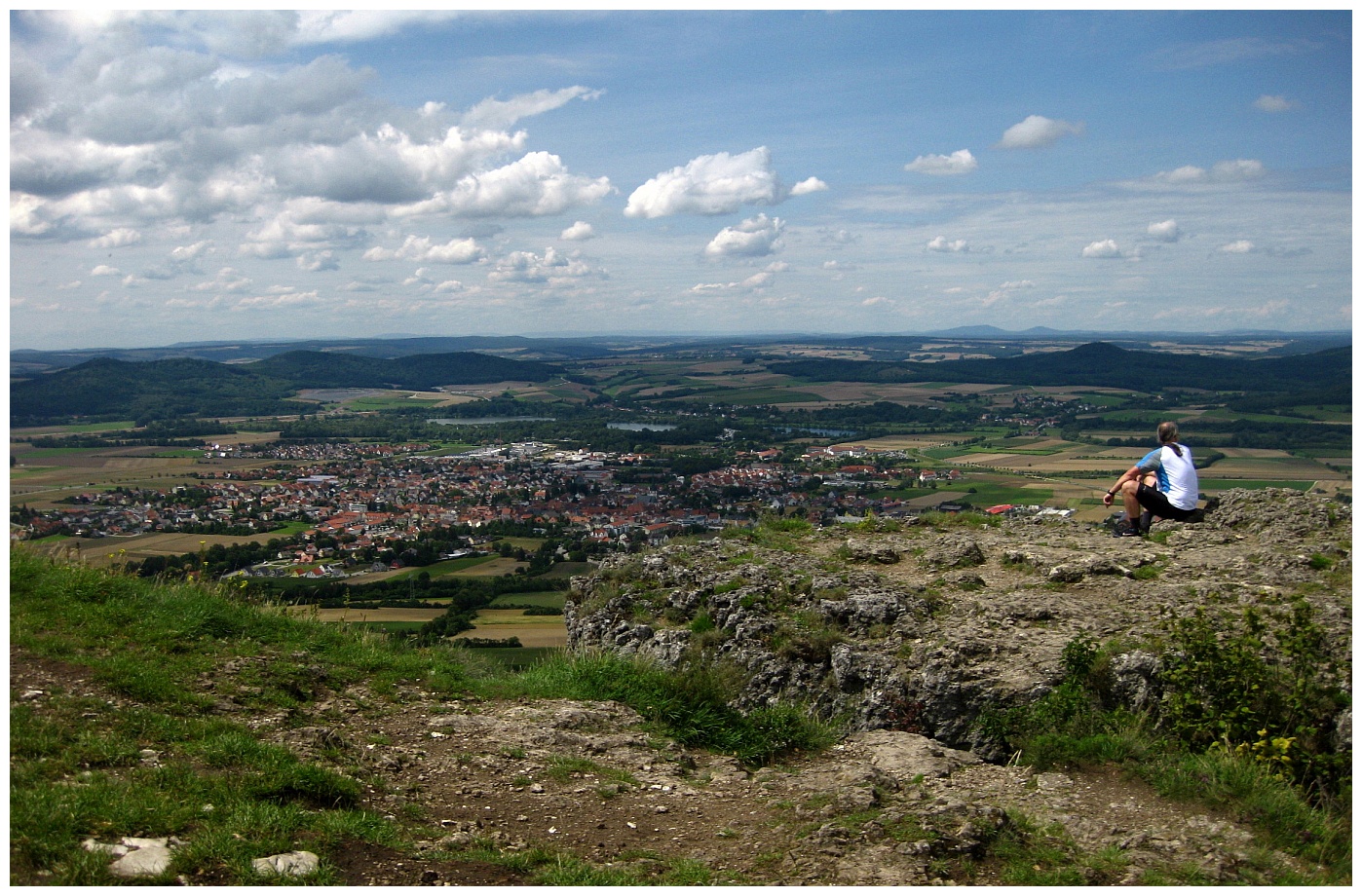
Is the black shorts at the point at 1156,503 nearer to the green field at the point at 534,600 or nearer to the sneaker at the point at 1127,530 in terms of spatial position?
the sneaker at the point at 1127,530

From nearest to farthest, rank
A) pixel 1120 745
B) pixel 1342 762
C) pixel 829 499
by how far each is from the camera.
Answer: pixel 1342 762 → pixel 1120 745 → pixel 829 499

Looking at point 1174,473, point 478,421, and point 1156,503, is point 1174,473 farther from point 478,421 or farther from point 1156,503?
point 478,421

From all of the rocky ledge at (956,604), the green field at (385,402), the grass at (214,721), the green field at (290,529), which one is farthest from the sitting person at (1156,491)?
the green field at (385,402)

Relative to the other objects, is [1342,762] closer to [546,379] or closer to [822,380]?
[822,380]

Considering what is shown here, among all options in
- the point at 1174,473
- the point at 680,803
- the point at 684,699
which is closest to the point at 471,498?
the point at 684,699

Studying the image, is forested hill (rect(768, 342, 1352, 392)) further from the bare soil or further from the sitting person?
the bare soil

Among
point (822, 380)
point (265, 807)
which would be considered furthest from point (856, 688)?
point (822, 380)
